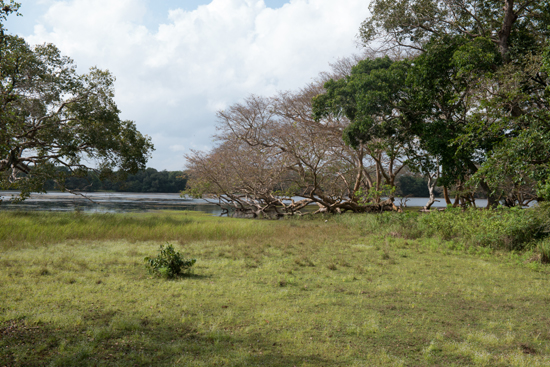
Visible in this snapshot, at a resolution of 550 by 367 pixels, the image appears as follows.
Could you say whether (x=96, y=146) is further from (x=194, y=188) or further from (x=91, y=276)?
(x=91, y=276)

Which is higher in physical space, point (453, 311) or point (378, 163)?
point (378, 163)

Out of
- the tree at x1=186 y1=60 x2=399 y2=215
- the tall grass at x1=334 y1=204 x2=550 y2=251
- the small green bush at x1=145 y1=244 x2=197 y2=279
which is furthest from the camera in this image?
the tree at x1=186 y1=60 x2=399 y2=215

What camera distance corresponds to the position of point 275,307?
4961mm

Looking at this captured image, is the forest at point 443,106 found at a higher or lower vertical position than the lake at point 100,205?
higher

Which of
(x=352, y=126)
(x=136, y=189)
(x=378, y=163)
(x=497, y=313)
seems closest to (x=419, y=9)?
(x=352, y=126)

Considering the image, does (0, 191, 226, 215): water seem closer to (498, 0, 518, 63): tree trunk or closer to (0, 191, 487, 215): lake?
(0, 191, 487, 215): lake

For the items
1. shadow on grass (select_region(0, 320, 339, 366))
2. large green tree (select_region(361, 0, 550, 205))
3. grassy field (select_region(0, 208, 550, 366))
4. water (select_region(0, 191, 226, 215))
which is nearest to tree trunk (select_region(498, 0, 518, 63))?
large green tree (select_region(361, 0, 550, 205))

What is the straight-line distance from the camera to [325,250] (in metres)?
10.2

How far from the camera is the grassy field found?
355 cm

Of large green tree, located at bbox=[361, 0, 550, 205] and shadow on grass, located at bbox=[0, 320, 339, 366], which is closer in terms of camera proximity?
shadow on grass, located at bbox=[0, 320, 339, 366]

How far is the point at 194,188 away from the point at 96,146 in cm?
819

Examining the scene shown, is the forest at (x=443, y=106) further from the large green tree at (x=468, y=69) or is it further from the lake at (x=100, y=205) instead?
the lake at (x=100, y=205)

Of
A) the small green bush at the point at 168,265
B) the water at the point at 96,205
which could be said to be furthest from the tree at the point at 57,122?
the small green bush at the point at 168,265

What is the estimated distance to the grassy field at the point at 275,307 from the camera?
355 centimetres
